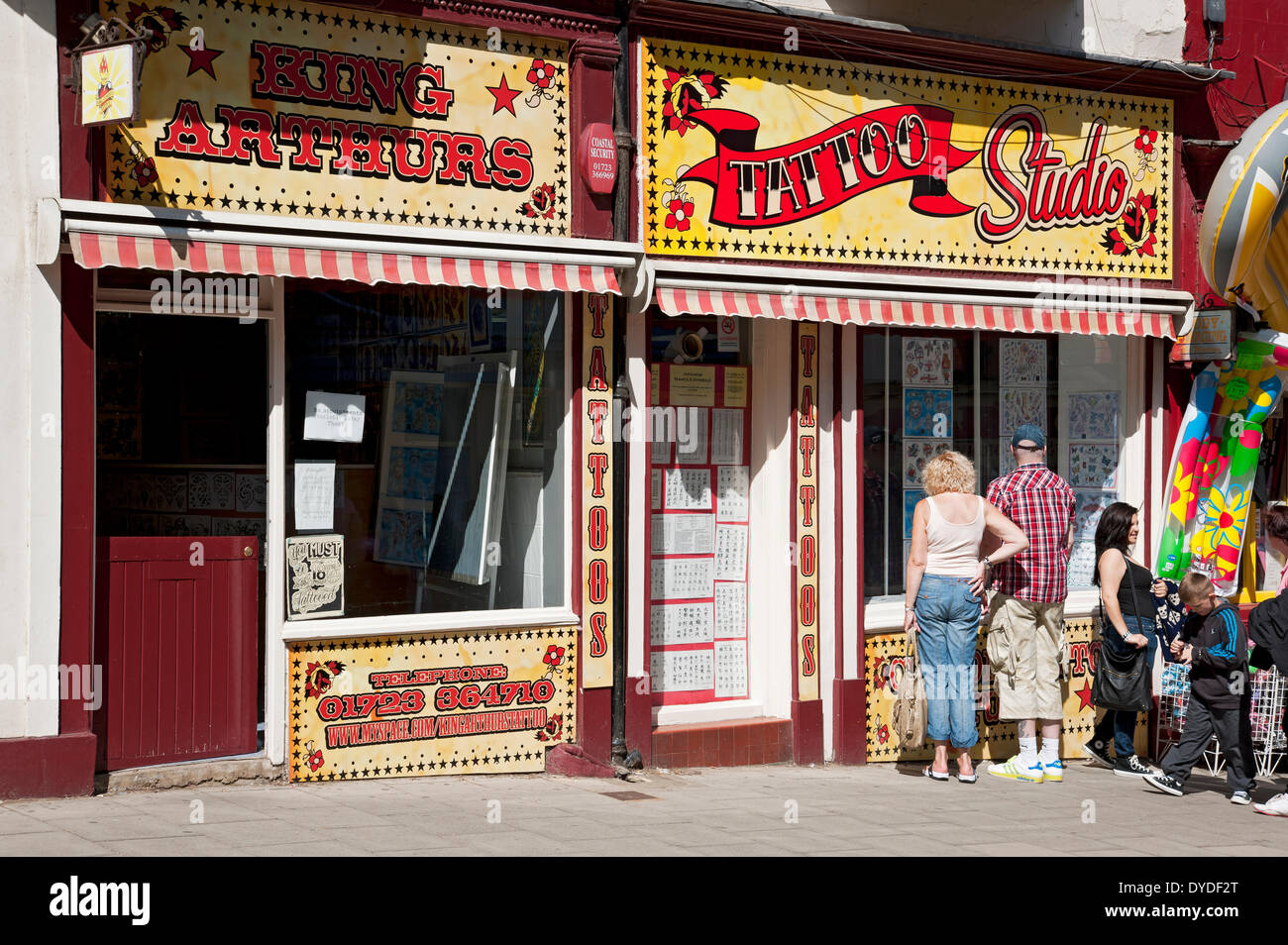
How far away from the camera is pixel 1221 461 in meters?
11.0

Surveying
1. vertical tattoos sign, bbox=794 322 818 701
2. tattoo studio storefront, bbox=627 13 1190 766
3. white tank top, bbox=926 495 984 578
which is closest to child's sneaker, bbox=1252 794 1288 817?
tattoo studio storefront, bbox=627 13 1190 766

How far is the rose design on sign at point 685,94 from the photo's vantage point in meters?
9.34

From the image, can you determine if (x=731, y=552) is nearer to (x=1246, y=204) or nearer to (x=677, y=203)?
(x=677, y=203)

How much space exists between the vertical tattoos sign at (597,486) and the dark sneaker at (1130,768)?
3833 mm

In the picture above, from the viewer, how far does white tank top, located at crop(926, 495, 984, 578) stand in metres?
9.05

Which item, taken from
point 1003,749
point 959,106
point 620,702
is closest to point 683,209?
point 959,106

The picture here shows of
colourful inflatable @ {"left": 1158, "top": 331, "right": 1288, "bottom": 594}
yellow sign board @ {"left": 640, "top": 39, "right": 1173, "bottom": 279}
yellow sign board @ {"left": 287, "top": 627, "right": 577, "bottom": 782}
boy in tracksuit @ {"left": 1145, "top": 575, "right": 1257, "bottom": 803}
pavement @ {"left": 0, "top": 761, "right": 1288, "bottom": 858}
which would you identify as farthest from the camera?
colourful inflatable @ {"left": 1158, "top": 331, "right": 1288, "bottom": 594}

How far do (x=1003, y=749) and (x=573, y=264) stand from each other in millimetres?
4749

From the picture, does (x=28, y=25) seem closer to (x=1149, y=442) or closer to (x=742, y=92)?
(x=742, y=92)

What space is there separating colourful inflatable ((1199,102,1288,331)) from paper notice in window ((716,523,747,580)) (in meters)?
3.74

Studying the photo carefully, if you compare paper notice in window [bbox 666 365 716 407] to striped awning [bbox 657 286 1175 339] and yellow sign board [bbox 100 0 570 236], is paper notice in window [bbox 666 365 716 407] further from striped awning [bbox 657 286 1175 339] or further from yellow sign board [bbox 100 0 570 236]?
yellow sign board [bbox 100 0 570 236]

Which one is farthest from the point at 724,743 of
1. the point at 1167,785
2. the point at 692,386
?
the point at 1167,785

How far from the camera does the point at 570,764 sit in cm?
889

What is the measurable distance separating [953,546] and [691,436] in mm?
1944
